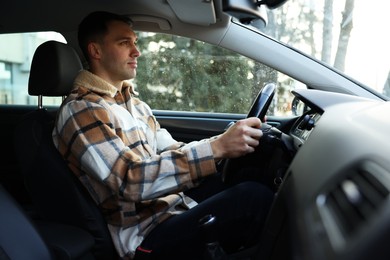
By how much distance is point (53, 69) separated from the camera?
2186mm

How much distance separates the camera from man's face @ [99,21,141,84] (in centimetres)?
208

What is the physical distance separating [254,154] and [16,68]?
238 cm

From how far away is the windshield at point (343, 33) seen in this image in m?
2.27

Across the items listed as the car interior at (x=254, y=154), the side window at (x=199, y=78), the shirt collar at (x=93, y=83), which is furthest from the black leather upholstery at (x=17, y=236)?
the side window at (x=199, y=78)

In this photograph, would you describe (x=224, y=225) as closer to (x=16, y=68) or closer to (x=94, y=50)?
(x=94, y=50)

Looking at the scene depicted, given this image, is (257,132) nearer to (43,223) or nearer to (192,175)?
(192,175)

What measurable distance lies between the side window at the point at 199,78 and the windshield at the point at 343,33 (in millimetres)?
219

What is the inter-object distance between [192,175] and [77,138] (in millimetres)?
418

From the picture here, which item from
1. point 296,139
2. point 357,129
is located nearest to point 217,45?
point 296,139

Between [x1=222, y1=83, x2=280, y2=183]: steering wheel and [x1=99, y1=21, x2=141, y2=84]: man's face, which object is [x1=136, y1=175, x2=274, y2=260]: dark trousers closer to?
[x1=222, y1=83, x2=280, y2=183]: steering wheel

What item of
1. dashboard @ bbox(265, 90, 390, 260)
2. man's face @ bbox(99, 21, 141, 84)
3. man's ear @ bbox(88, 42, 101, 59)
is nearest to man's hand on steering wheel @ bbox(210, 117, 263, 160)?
dashboard @ bbox(265, 90, 390, 260)

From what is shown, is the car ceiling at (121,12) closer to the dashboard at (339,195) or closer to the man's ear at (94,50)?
the man's ear at (94,50)

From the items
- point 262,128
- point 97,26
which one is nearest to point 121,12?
point 97,26

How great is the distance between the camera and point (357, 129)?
3.09 feet
